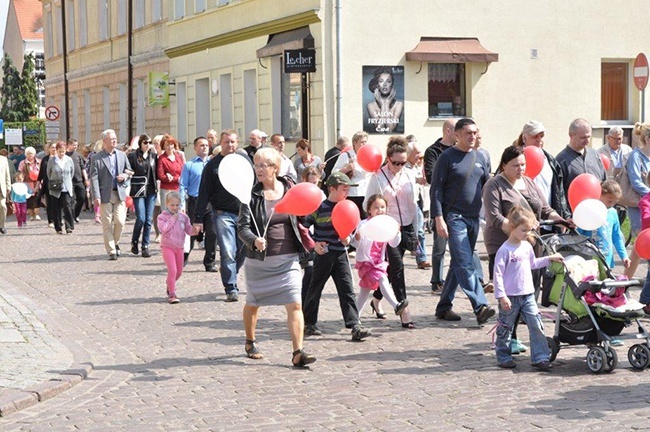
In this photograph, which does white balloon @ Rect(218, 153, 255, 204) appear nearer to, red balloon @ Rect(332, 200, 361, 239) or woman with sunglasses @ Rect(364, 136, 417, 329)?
red balloon @ Rect(332, 200, 361, 239)

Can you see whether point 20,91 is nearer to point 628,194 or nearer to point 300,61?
point 300,61

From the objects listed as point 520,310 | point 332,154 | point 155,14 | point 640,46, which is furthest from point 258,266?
point 155,14

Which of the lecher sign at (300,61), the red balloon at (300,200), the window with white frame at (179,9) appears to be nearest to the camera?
the red balloon at (300,200)

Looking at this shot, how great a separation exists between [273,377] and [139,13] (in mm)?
37816

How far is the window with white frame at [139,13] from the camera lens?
4591cm

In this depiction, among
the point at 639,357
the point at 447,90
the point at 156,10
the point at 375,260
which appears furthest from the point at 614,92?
the point at 639,357

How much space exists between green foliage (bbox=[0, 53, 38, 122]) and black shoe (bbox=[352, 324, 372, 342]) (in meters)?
103

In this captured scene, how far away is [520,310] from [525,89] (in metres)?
21.7

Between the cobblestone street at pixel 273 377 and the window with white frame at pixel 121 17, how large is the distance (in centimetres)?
3438

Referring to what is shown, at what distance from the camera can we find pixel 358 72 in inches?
1165

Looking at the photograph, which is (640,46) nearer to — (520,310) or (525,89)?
(525,89)

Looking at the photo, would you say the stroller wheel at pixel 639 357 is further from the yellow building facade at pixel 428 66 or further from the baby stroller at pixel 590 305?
the yellow building facade at pixel 428 66

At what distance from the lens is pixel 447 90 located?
3069 centimetres

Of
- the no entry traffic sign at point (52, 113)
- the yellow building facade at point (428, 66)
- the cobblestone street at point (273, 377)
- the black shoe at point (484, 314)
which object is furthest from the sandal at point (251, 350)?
the no entry traffic sign at point (52, 113)
